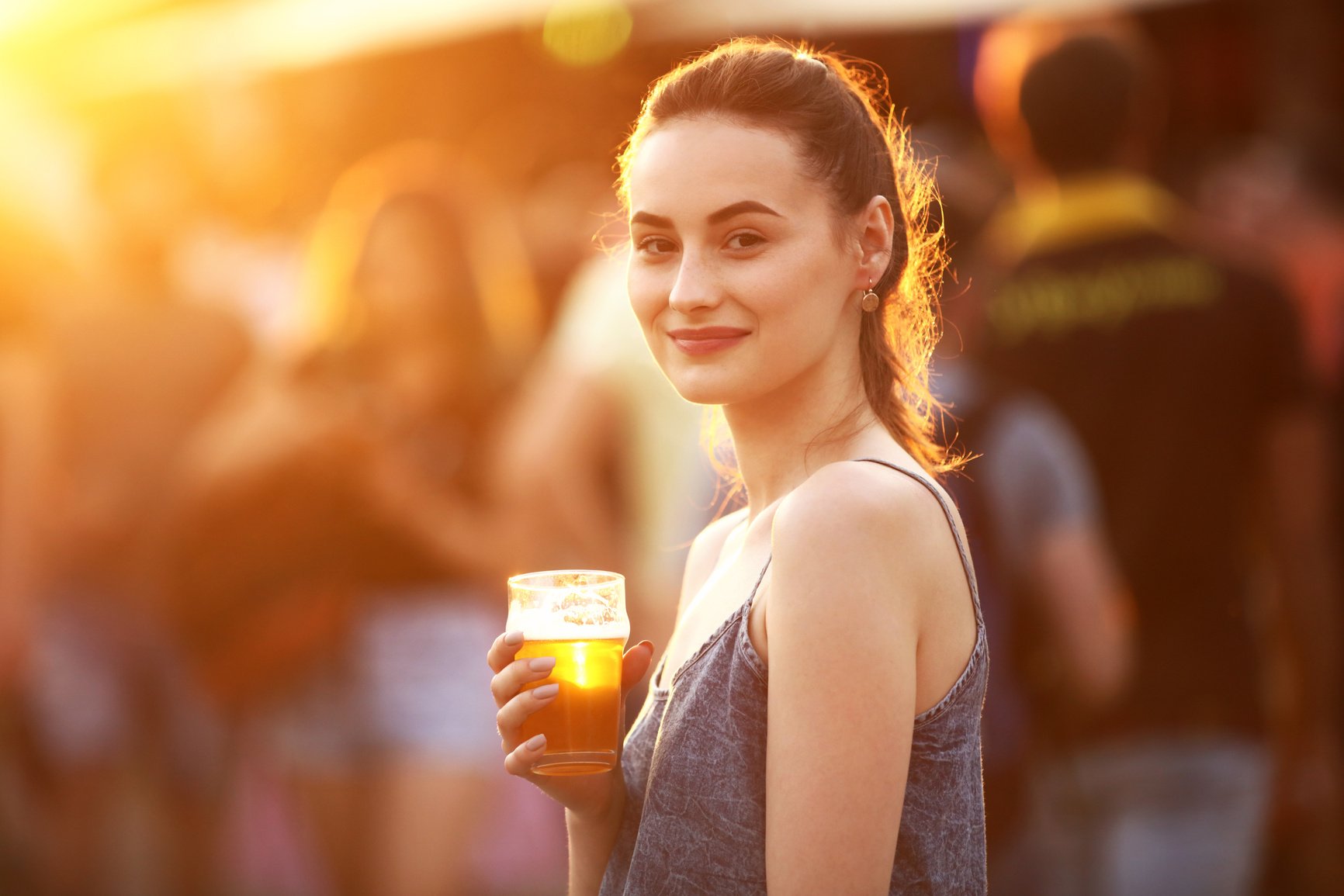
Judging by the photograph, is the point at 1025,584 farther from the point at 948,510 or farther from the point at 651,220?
the point at 651,220

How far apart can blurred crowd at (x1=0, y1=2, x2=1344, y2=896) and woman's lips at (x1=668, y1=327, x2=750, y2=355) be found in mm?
594

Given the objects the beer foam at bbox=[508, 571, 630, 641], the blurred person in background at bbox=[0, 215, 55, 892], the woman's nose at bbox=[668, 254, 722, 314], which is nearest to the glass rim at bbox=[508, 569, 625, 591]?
the beer foam at bbox=[508, 571, 630, 641]

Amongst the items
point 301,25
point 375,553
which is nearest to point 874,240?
point 375,553

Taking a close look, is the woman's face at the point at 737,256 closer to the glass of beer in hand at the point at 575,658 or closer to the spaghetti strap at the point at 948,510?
the spaghetti strap at the point at 948,510

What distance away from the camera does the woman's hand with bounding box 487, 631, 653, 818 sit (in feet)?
5.85

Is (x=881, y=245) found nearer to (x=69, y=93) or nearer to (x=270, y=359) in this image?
(x=270, y=359)

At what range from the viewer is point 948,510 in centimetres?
175

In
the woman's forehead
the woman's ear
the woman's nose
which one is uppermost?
the woman's forehead

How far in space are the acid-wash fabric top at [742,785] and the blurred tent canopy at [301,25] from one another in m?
5.58

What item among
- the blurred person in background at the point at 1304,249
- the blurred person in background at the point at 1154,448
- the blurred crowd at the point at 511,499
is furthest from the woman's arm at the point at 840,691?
the blurred person in background at the point at 1304,249

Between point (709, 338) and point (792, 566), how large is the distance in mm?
314

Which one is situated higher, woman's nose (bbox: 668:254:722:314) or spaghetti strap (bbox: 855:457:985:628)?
woman's nose (bbox: 668:254:722:314)

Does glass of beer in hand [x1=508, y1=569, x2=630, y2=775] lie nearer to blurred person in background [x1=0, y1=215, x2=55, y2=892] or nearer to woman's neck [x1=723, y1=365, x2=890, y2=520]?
woman's neck [x1=723, y1=365, x2=890, y2=520]

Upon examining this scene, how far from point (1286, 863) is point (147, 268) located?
484cm
